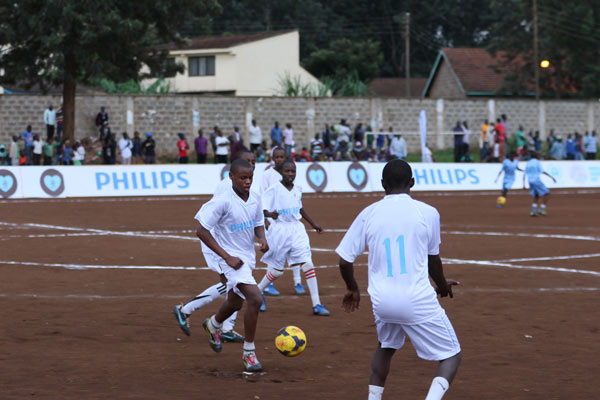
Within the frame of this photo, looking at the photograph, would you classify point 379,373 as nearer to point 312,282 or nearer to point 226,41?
point 312,282

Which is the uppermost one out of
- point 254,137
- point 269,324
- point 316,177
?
point 254,137

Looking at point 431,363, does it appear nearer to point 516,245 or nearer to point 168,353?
point 168,353

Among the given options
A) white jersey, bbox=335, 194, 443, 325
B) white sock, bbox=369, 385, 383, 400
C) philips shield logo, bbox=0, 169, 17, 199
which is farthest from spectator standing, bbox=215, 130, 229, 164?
white jersey, bbox=335, 194, 443, 325

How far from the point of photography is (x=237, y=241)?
28.0 feet

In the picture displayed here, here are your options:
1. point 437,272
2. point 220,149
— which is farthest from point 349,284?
point 220,149

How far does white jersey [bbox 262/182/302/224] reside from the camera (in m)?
11.5

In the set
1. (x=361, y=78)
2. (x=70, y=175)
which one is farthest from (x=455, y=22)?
(x=70, y=175)

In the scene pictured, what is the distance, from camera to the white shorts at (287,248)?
11.3 m

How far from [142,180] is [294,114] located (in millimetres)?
17123

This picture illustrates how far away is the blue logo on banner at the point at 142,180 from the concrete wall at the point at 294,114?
41.0ft

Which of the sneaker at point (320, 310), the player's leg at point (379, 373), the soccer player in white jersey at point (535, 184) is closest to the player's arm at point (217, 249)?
the player's leg at point (379, 373)

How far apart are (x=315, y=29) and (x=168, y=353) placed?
7243cm

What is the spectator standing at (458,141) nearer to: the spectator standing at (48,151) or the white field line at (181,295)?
the spectator standing at (48,151)

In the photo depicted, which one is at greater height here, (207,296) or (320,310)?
(207,296)
